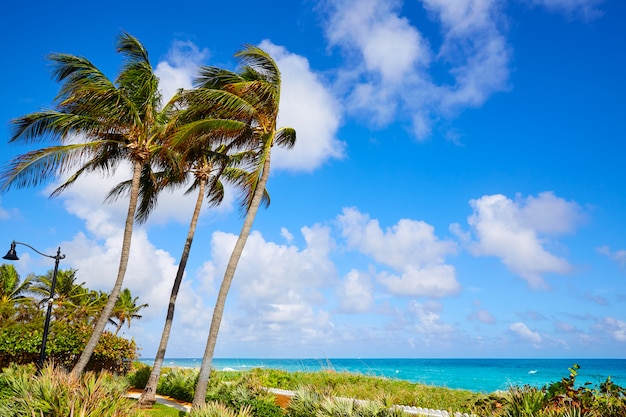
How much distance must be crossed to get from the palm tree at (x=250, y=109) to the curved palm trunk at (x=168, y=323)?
4387 mm

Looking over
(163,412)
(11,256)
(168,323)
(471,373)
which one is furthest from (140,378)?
(471,373)

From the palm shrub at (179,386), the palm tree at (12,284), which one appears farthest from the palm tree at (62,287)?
the palm shrub at (179,386)

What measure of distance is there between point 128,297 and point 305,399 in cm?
4578

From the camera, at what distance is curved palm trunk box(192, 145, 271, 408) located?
37.8 ft

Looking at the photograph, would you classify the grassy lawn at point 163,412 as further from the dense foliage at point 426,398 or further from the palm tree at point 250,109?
the palm tree at point 250,109

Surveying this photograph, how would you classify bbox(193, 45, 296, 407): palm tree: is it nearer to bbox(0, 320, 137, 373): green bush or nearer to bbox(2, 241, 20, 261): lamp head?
bbox(2, 241, 20, 261): lamp head

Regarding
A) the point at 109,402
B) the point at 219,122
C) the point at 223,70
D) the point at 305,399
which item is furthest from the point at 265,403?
the point at 223,70

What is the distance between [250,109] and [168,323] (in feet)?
28.4

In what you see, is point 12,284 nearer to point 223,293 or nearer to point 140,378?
point 140,378

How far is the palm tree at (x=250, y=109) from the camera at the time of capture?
12578 millimetres

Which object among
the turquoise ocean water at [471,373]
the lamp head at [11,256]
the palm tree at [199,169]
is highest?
the palm tree at [199,169]

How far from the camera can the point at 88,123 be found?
1530 centimetres

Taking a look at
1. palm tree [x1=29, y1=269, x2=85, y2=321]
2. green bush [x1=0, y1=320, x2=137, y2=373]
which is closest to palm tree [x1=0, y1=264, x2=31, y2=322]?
palm tree [x1=29, y1=269, x2=85, y2=321]

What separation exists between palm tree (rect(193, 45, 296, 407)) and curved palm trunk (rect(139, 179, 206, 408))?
4387 mm
